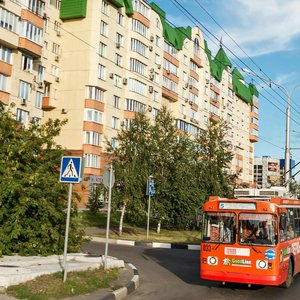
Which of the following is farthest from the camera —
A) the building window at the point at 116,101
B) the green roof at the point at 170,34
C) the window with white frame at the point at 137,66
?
the green roof at the point at 170,34

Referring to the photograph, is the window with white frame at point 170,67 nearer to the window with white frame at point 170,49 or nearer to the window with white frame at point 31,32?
the window with white frame at point 170,49

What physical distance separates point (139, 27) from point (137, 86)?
7.14 meters

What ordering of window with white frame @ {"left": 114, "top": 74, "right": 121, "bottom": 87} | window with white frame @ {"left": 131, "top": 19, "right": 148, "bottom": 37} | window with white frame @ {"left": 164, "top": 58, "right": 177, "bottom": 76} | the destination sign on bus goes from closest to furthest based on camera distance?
the destination sign on bus
window with white frame @ {"left": 114, "top": 74, "right": 121, "bottom": 87}
window with white frame @ {"left": 131, "top": 19, "right": 148, "bottom": 37}
window with white frame @ {"left": 164, "top": 58, "right": 177, "bottom": 76}

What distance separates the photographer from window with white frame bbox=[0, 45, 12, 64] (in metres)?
41.3

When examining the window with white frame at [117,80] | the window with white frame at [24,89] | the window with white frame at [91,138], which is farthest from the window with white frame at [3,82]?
the window with white frame at [117,80]

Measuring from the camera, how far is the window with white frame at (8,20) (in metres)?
40.4

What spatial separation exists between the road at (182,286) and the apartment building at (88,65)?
23.2 meters

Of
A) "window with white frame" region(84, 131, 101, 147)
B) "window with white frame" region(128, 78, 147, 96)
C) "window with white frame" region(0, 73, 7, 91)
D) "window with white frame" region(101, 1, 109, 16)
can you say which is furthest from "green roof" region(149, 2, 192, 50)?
"window with white frame" region(0, 73, 7, 91)

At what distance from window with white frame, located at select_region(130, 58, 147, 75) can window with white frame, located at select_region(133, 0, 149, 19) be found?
6.19 meters

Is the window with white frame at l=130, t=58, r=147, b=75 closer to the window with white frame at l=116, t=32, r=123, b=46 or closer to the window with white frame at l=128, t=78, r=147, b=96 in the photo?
the window with white frame at l=128, t=78, r=147, b=96

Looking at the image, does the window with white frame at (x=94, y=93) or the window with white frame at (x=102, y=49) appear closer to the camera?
the window with white frame at (x=94, y=93)

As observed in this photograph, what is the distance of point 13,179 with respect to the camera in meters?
12.5

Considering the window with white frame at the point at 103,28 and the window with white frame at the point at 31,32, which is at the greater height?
the window with white frame at the point at 103,28

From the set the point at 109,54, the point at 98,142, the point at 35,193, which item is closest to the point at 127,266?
the point at 35,193
